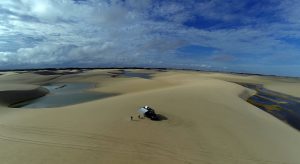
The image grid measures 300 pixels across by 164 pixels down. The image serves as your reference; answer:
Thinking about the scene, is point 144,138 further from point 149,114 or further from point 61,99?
point 61,99

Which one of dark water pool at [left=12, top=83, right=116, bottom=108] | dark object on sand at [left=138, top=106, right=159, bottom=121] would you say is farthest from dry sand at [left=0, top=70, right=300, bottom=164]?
dark water pool at [left=12, top=83, right=116, bottom=108]

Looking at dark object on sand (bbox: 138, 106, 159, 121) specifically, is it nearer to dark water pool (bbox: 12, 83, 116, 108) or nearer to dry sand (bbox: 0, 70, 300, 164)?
dry sand (bbox: 0, 70, 300, 164)

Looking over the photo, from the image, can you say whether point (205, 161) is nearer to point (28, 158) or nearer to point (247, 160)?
point (247, 160)

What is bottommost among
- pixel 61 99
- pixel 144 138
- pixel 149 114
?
pixel 61 99

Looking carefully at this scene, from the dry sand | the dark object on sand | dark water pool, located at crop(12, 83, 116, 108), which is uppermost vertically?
the dark object on sand

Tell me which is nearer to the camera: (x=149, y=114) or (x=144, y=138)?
(x=144, y=138)

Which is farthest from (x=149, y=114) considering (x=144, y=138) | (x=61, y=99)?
(x=61, y=99)

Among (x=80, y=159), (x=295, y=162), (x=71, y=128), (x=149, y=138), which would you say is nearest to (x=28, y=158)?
(x=80, y=159)

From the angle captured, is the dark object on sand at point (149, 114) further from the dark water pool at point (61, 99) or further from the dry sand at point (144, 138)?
the dark water pool at point (61, 99)

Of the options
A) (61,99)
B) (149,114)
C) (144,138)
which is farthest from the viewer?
(61,99)

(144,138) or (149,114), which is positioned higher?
(149,114)

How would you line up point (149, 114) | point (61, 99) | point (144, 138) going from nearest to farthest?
point (144, 138) → point (149, 114) → point (61, 99)
